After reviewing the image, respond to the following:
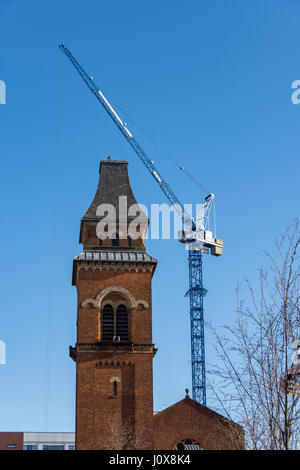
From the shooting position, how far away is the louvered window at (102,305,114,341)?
51.1 metres

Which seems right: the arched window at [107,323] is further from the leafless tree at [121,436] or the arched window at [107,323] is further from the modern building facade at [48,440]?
the modern building facade at [48,440]

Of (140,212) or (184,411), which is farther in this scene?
(140,212)

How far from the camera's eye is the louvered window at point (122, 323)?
51.3 m

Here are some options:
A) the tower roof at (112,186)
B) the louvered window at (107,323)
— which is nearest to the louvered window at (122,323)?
the louvered window at (107,323)

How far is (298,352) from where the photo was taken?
16.4 m

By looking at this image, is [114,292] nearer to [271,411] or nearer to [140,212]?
[140,212]

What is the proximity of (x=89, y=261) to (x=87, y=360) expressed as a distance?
274 inches

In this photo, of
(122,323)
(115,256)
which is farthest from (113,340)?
(115,256)

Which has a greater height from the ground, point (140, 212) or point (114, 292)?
point (140, 212)

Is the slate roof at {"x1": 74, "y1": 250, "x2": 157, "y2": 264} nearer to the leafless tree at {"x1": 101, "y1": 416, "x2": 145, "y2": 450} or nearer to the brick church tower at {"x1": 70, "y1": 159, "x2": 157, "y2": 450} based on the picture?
the brick church tower at {"x1": 70, "y1": 159, "x2": 157, "y2": 450}

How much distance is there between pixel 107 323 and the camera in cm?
5144
